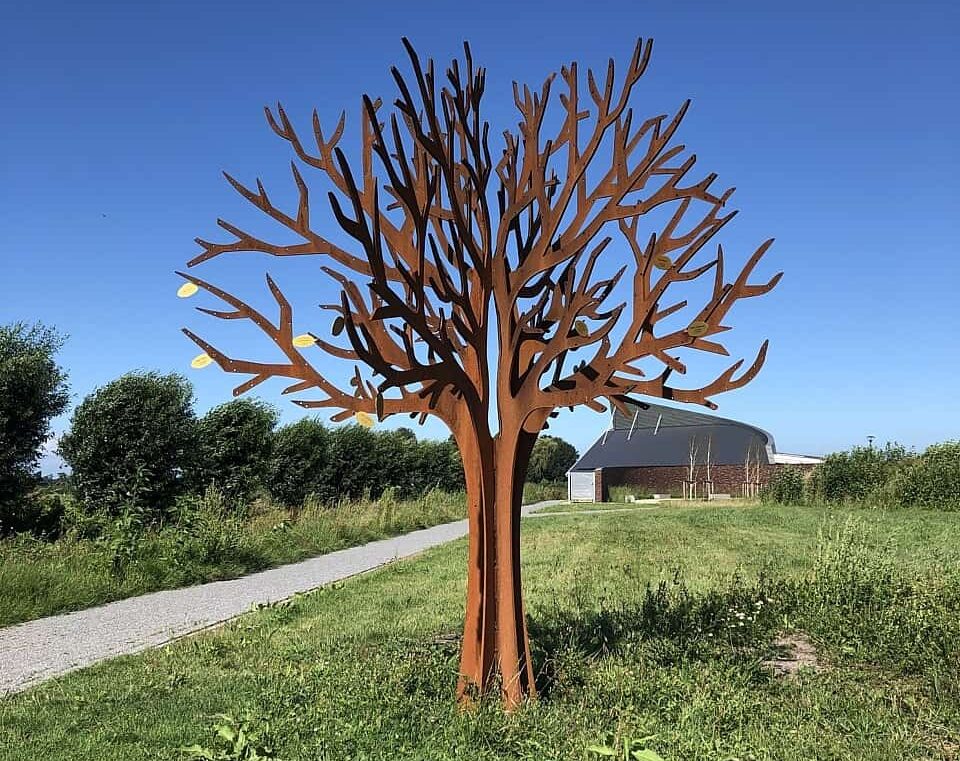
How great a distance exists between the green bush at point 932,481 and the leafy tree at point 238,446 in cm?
1592

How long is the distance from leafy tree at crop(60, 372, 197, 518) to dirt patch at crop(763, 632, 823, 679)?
9.34 metres

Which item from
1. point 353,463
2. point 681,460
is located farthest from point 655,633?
point 681,460

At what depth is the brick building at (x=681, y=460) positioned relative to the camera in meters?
35.4

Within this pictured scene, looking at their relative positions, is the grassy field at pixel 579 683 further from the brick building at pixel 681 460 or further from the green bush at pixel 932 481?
the brick building at pixel 681 460

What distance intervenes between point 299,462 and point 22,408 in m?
8.58

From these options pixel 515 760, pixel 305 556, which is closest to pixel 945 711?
pixel 515 760

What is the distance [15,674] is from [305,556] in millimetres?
7400

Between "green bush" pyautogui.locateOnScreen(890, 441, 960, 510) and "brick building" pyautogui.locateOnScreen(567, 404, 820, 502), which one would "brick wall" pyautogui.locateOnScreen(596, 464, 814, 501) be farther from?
"green bush" pyautogui.locateOnScreen(890, 441, 960, 510)

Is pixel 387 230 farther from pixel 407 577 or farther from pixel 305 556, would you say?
pixel 305 556

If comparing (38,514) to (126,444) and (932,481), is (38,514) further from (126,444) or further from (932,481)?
(932,481)

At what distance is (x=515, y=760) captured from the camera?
3.43m

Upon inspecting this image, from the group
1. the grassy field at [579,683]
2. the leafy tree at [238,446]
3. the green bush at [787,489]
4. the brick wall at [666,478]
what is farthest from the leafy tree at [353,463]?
the brick wall at [666,478]

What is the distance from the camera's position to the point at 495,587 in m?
4.27

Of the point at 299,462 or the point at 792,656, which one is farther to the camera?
the point at 299,462
